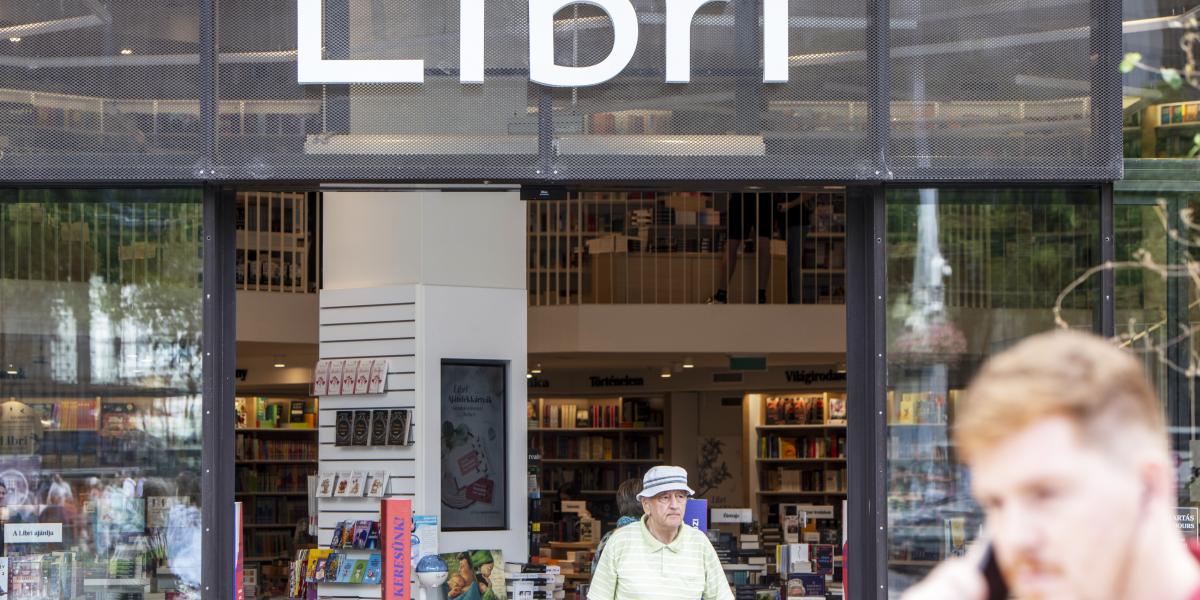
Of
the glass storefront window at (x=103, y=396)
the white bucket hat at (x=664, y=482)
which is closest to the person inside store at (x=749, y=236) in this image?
the glass storefront window at (x=103, y=396)

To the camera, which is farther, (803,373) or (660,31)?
(803,373)

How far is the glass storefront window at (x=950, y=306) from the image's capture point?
6.36 meters

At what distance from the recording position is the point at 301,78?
632cm

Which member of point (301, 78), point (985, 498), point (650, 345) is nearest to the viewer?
point (985, 498)

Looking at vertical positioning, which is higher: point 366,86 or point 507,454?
point 366,86

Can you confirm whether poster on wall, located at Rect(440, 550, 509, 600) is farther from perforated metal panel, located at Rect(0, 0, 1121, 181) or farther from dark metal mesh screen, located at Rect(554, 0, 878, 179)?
dark metal mesh screen, located at Rect(554, 0, 878, 179)

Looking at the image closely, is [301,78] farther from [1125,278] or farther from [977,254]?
[1125,278]

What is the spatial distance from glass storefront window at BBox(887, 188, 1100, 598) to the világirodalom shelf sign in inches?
173

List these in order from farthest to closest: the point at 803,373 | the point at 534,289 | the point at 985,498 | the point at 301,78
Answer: the point at 803,373, the point at 534,289, the point at 301,78, the point at 985,498

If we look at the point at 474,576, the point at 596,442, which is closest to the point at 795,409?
the point at 596,442

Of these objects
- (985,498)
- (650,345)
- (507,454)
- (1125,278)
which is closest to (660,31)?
(1125,278)

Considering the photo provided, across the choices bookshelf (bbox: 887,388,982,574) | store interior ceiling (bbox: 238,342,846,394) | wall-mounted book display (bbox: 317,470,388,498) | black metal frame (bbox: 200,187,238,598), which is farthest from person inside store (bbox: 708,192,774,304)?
black metal frame (bbox: 200,187,238,598)

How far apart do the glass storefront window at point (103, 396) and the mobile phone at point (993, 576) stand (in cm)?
563

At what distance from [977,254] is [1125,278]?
2.05ft
